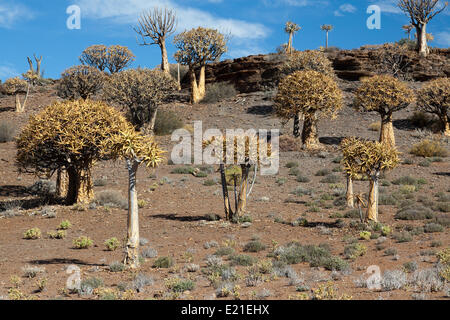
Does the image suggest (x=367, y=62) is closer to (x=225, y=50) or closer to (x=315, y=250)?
(x=225, y=50)

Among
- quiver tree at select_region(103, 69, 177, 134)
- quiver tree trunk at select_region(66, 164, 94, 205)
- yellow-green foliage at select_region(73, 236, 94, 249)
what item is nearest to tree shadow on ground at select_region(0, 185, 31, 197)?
quiver tree trunk at select_region(66, 164, 94, 205)

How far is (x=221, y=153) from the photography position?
567 inches

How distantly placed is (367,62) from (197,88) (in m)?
15.9

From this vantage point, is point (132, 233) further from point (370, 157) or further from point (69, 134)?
point (370, 157)

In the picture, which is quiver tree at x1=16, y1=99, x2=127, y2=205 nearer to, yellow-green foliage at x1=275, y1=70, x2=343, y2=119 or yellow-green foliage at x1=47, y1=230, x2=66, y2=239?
yellow-green foliage at x1=47, y1=230, x2=66, y2=239

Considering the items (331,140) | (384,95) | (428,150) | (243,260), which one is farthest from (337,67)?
(243,260)

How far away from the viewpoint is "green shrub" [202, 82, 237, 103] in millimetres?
40469

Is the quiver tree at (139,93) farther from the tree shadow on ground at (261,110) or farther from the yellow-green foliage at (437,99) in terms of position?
the yellow-green foliage at (437,99)

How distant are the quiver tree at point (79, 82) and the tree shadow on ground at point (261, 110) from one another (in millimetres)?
11910

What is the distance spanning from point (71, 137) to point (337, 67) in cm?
3293

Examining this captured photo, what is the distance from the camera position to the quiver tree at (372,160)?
13.6m

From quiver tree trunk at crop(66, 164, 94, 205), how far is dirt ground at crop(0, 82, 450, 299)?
0.66m

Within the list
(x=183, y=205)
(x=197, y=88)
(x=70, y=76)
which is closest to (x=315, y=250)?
(x=183, y=205)

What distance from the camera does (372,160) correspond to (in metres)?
13.6
